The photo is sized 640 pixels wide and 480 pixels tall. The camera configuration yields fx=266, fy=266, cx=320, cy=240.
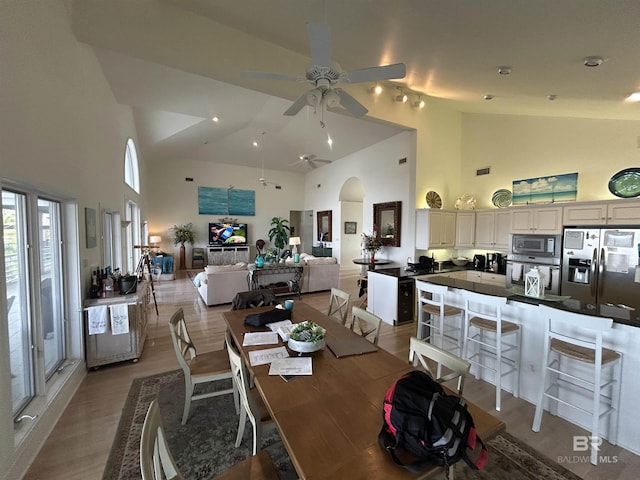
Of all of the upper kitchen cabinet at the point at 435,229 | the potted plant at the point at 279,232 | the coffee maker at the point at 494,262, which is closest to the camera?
the coffee maker at the point at 494,262

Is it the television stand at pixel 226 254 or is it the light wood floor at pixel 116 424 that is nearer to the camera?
the light wood floor at pixel 116 424

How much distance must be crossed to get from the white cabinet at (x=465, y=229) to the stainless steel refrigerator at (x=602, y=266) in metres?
1.59

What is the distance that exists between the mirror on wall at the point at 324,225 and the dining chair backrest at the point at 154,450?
847 centimetres

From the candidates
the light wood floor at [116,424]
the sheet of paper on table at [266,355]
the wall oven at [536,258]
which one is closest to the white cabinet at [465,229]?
the wall oven at [536,258]

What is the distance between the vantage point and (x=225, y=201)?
1050 cm

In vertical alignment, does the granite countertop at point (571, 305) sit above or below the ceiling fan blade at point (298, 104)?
below

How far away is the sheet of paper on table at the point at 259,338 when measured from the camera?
1959mm

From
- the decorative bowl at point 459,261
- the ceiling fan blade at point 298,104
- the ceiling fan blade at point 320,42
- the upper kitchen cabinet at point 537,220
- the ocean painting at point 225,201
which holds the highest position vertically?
the ceiling fan blade at point 320,42

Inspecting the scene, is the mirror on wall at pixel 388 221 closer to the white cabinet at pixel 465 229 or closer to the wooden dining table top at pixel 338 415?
the white cabinet at pixel 465 229

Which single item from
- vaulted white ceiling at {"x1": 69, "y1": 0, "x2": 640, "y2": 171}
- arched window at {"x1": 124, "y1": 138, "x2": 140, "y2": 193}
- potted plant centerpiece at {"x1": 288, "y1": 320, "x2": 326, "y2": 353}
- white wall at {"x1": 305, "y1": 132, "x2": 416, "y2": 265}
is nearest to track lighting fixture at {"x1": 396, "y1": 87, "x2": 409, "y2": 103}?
vaulted white ceiling at {"x1": 69, "y1": 0, "x2": 640, "y2": 171}

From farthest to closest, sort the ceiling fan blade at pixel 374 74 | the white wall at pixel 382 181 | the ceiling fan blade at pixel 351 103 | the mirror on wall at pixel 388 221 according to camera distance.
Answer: the mirror on wall at pixel 388 221 < the white wall at pixel 382 181 < the ceiling fan blade at pixel 351 103 < the ceiling fan blade at pixel 374 74

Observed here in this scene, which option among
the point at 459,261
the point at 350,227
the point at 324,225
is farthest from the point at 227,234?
the point at 459,261

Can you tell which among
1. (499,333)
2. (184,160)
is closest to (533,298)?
(499,333)

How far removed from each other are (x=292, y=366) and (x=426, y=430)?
2.88 feet
